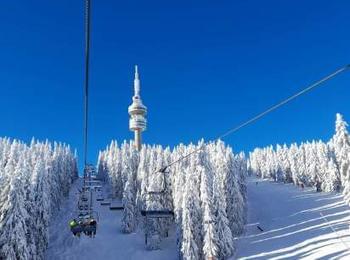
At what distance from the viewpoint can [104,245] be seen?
257 feet

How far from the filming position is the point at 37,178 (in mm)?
64688

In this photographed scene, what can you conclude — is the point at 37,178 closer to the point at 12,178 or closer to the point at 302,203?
the point at 12,178

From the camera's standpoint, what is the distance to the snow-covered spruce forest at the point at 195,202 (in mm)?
64312

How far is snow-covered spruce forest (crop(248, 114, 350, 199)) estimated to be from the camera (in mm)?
69688

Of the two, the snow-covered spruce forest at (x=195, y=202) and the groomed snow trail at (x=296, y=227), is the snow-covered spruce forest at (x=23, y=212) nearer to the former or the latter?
the snow-covered spruce forest at (x=195, y=202)

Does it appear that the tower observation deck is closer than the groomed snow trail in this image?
No

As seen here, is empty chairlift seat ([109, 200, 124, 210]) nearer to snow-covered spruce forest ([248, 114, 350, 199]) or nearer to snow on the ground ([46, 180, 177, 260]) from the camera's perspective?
snow on the ground ([46, 180, 177, 260])

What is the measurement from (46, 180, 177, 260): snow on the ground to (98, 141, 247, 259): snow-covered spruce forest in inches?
79.9

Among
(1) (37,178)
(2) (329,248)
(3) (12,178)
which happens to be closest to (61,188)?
(1) (37,178)

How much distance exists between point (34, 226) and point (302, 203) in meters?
62.0

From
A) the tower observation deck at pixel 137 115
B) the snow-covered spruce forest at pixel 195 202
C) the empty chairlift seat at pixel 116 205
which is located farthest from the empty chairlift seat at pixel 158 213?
the tower observation deck at pixel 137 115

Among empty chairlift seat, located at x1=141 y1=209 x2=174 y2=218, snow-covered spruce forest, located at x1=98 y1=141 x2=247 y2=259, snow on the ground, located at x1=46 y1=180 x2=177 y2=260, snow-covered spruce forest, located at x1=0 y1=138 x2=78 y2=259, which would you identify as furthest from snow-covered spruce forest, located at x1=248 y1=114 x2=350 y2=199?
snow-covered spruce forest, located at x1=0 y1=138 x2=78 y2=259

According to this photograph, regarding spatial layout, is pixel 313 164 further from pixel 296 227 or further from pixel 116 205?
pixel 116 205

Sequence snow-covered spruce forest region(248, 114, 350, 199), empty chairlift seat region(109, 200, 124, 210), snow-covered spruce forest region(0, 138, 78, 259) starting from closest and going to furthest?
1. snow-covered spruce forest region(0, 138, 78, 259)
2. snow-covered spruce forest region(248, 114, 350, 199)
3. empty chairlift seat region(109, 200, 124, 210)
